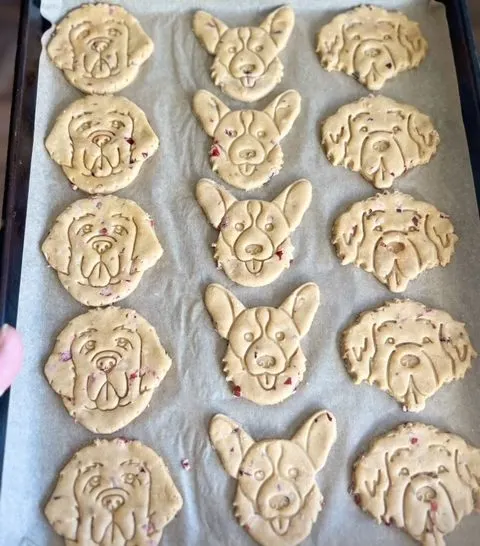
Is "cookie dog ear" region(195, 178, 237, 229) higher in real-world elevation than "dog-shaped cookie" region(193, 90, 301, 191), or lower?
lower

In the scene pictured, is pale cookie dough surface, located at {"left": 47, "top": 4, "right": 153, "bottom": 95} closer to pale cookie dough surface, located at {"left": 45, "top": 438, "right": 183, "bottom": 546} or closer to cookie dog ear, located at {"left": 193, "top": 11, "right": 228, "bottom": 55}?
cookie dog ear, located at {"left": 193, "top": 11, "right": 228, "bottom": 55}

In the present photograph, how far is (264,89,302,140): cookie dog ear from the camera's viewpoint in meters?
1.46

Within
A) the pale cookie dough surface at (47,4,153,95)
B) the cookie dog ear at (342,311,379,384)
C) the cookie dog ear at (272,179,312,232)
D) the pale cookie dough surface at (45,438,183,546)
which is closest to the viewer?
the pale cookie dough surface at (45,438,183,546)

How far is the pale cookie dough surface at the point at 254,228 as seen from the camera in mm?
1352

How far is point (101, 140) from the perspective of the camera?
57.0 inches

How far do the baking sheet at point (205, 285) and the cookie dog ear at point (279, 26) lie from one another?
28 millimetres

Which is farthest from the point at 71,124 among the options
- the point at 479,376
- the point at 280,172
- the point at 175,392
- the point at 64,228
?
the point at 479,376

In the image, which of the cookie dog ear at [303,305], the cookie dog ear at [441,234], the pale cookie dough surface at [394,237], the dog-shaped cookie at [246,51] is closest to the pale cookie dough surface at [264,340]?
the cookie dog ear at [303,305]

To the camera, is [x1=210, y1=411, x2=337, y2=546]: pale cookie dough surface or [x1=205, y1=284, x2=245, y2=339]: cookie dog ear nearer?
[x1=210, y1=411, x2=337, y2=546]: pale cookie dough surface

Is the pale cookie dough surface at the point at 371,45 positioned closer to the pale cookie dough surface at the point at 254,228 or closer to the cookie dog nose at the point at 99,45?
the pale cookie dough surface at the point at 254,228

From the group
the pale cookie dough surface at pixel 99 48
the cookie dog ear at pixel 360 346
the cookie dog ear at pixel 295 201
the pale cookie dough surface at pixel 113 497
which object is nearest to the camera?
the pale cookie dough surface at pixel 113 497

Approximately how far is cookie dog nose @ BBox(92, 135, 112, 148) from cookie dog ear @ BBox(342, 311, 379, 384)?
2.04 feet

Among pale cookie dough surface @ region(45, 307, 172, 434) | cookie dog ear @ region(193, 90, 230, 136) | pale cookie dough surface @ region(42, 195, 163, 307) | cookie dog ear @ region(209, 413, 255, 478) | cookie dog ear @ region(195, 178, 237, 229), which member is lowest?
cookie dog ear @ region(209, 413, 255, 478)

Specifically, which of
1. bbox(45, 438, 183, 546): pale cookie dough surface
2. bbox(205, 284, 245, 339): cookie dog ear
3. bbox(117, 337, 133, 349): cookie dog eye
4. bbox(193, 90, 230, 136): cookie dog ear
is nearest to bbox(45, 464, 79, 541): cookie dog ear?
bbox(45, 438, 183, 546): pale cookie dough surface
